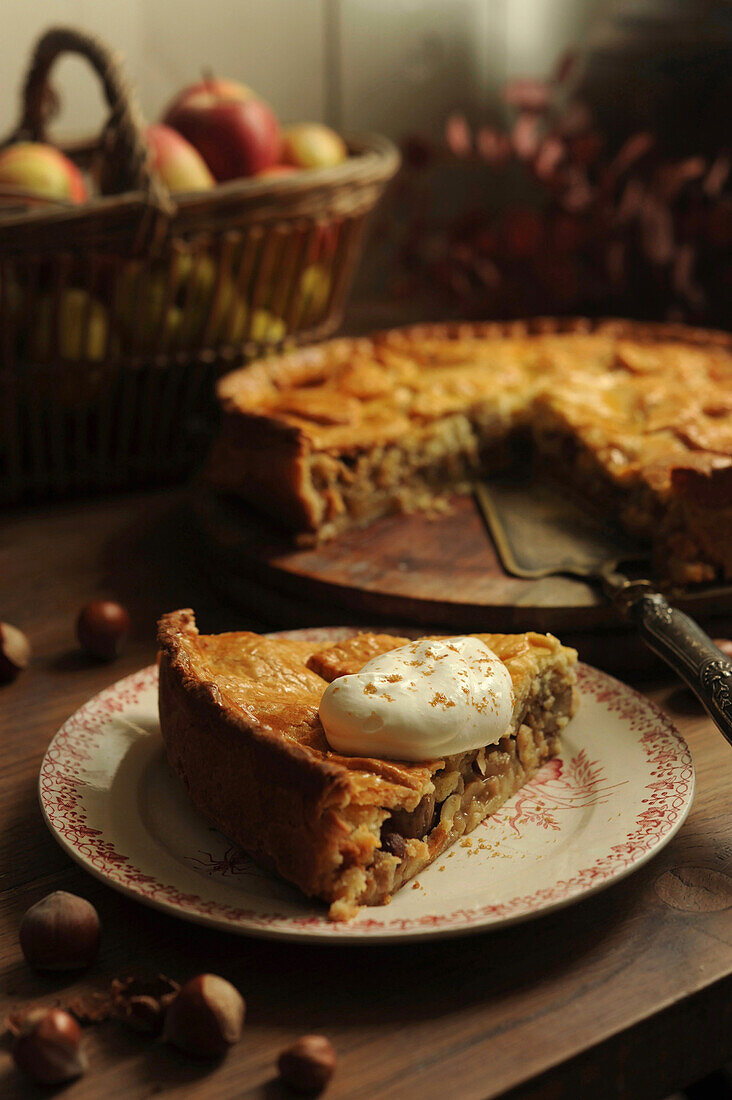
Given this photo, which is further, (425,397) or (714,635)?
(425,397)

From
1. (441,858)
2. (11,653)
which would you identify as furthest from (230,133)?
(441,858)

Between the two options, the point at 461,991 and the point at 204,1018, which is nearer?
the point at 204,1018

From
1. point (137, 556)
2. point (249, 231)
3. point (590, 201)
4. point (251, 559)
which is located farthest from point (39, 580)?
point (590, 201)

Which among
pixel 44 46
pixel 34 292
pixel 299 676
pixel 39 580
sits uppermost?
pixel 44 46

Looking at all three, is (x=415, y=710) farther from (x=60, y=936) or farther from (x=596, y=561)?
(x=596, y=561)

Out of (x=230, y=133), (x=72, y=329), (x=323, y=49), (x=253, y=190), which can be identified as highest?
(x=323, y=49)

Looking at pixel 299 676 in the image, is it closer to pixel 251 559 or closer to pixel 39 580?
pixel 251 559

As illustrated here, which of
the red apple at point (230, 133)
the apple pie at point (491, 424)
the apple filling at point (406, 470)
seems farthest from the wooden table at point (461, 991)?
the red apple at point (230, 133)

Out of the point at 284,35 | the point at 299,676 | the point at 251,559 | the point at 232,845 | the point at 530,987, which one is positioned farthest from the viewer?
the point at 284,35
